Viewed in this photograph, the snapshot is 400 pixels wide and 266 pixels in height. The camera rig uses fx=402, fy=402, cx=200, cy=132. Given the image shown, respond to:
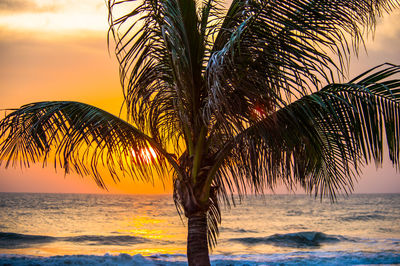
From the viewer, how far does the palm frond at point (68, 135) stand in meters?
4.73

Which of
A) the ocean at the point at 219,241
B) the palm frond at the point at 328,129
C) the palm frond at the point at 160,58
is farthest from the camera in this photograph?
the ocean at the point at 219,241

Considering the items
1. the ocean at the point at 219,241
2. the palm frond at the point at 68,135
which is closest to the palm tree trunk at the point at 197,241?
the palm frond at the point at 68,135

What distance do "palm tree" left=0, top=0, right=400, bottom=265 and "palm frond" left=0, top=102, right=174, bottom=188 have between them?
0.01 metres

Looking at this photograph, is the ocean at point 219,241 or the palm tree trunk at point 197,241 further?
the ocean at point 219,241

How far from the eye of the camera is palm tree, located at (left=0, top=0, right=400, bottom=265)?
13.1ft

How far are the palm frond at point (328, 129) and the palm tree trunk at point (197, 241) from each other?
2.66 feet

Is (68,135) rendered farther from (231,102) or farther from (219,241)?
(219,241)

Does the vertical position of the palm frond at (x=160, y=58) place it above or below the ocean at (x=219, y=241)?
above

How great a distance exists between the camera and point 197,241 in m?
4.73

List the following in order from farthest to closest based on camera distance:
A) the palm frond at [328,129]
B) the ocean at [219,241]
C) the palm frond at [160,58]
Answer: the ocean at [219,241], the palm frond at [160,58], the palm frond at [328,129]

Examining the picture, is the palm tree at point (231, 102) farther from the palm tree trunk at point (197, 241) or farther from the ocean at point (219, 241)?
the ocean at point (219, 241)

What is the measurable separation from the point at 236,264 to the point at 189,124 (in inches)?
431

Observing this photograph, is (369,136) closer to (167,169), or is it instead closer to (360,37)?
(360,37)

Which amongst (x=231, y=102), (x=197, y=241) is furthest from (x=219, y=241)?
(x=231, y=102)
